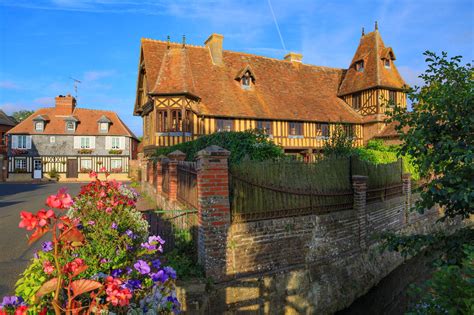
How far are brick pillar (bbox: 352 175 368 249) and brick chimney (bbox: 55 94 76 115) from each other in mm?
36418

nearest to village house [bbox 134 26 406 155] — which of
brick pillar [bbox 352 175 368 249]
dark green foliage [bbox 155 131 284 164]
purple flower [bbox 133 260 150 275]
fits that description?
brick pillar [bbox 352 175 368 249]

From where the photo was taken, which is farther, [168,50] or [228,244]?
[168,50]

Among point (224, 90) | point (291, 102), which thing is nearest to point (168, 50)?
point (224, 90)

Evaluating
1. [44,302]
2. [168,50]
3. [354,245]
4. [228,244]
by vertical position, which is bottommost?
[354,245]

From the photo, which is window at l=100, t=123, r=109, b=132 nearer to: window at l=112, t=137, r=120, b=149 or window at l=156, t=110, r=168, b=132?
window at l=112, t=137, r=120, b=149

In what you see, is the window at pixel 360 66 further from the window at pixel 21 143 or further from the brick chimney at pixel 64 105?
the window at pixel 21 143

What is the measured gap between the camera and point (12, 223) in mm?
11125

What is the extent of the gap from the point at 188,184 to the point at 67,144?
109 ft

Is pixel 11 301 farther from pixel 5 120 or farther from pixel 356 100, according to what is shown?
pixel 5 120

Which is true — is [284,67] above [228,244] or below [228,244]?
above

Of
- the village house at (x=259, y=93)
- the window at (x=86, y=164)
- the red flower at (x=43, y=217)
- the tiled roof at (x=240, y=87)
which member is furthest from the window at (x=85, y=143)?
the red flower at (x=43, y=217)

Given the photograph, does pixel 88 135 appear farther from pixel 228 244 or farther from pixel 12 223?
pixel 228 244

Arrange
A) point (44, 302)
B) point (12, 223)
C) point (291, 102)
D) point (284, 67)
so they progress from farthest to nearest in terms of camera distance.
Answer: point (284, 67) → point (291, 102) → point (12, 223) → point (44, 302)

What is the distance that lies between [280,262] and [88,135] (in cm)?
3482
